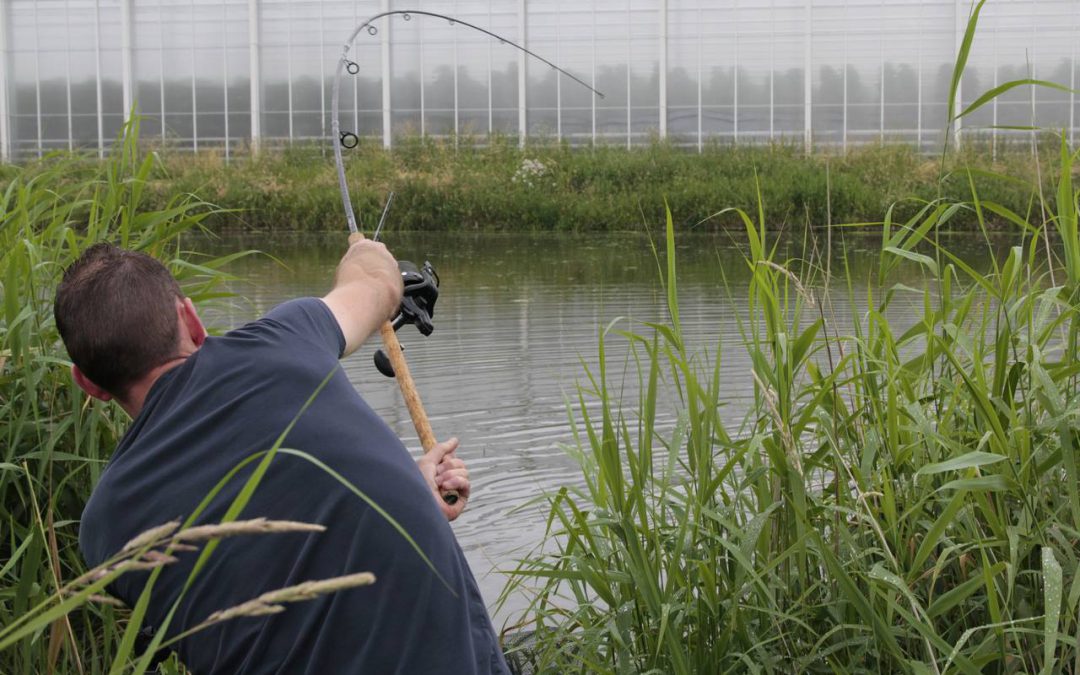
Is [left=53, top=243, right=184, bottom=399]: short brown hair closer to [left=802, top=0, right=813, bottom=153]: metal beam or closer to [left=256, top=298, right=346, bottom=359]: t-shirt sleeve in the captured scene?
[left=256, top=298, right=346, bottom=359]: t-shirt sleeve

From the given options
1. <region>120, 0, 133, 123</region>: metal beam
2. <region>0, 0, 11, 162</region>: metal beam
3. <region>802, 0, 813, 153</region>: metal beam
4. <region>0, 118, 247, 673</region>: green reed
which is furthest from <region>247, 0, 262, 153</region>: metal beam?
<region>0, 118, 247, 673</region>: green reed

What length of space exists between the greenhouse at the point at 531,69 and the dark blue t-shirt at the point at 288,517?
23.2m

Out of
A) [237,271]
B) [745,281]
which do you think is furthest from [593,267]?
[237,271]

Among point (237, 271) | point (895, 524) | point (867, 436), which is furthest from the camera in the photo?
point (237, 271)

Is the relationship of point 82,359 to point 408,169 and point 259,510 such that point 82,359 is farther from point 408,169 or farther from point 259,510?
point 408,169

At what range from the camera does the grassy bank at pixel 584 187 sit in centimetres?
2005

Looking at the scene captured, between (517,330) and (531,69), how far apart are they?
1630 centimetres

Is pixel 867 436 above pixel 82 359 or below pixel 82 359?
below

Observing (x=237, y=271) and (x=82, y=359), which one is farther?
(x=237, y=271)

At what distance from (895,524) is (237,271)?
1286cm

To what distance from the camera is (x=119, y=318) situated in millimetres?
1953

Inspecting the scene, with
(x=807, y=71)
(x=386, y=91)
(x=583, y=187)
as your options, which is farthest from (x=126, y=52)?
(x=807, y=71)

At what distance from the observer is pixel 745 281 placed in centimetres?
1354

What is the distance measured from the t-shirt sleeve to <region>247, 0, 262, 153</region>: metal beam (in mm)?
24914
